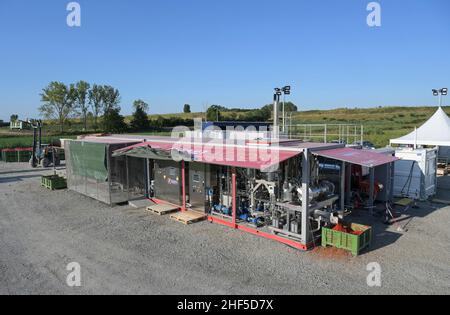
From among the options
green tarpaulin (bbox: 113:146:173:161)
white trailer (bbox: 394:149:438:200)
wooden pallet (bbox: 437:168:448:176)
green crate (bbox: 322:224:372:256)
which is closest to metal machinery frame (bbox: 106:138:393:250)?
green tarpaulin (bbox: 113:146:173:161)

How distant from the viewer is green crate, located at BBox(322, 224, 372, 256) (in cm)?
848

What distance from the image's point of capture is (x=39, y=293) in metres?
6.83

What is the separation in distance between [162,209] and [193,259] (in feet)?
15.1

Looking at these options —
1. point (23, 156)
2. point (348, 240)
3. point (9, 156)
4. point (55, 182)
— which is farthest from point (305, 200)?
point (9, 156)

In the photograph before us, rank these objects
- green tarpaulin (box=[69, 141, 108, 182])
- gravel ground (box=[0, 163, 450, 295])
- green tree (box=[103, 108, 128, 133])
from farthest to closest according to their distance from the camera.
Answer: green tree (box=[103, 108, 128, 133])
green tarpaulin (box=[69, 141, 108, 182])
gravel ground (box=[0, 163, 450, 295])

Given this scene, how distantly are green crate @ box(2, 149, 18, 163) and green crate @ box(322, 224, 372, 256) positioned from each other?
105 feet

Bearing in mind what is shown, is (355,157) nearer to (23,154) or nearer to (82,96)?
(23,154)

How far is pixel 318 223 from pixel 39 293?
24.0 feet

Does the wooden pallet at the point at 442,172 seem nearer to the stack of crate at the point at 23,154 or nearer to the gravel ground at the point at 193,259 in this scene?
the gravel ground at the point at 193,259

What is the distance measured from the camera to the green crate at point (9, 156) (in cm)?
3122

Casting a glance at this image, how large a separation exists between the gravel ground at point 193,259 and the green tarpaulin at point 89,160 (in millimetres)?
2400

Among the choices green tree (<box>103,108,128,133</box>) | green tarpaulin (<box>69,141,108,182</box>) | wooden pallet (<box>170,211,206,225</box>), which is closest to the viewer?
wooden pallet (<box>170,211,206,225</box>)

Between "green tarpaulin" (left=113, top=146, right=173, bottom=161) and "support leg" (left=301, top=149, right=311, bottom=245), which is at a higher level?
"green tarpaulin" (left=113, top=146, right=173, bottom=161)

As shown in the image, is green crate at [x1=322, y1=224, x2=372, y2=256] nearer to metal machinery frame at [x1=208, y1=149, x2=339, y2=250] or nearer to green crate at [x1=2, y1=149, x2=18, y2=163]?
metal machinery frame at [x1=208, y1=149, x2=339, y2=250]
